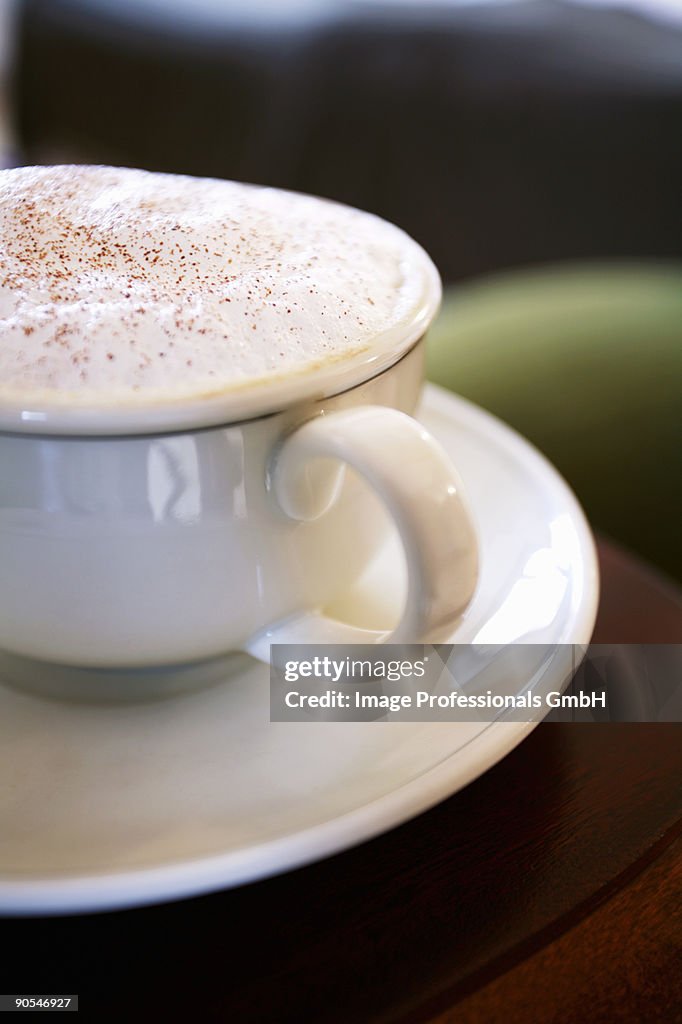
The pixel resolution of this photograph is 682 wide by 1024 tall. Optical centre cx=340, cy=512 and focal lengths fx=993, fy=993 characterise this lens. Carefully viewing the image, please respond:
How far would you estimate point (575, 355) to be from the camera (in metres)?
0.90

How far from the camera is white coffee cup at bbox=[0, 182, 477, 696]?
326mm

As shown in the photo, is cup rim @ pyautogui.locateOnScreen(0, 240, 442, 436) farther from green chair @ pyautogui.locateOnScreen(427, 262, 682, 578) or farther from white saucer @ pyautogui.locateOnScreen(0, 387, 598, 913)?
green chair @ pyautogui.locateOnScreen(427, 262, 682, 578)

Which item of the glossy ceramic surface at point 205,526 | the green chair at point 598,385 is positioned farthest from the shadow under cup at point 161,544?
the green chair at point 598,385

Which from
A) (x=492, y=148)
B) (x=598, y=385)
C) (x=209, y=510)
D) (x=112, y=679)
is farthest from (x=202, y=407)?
(x=492, y=148)

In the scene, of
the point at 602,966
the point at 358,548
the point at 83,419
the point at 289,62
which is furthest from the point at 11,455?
the point at 289,62

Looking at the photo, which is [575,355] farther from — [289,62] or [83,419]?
[289,62]

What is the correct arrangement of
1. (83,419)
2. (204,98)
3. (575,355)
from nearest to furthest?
(83,419)
(575,355)
(204,98)

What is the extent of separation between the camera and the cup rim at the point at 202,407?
1.02ft

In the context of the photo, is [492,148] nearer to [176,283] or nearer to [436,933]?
[176,283]

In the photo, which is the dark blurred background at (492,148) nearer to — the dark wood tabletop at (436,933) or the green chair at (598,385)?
the green chair at (598,385)

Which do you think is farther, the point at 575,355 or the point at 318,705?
the point at 575,355

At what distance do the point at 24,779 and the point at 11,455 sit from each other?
0.13 meters

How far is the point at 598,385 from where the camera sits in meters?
0.88

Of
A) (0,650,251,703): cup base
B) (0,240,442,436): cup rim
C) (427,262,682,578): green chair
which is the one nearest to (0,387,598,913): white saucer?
(0,650,251,703): cup base
